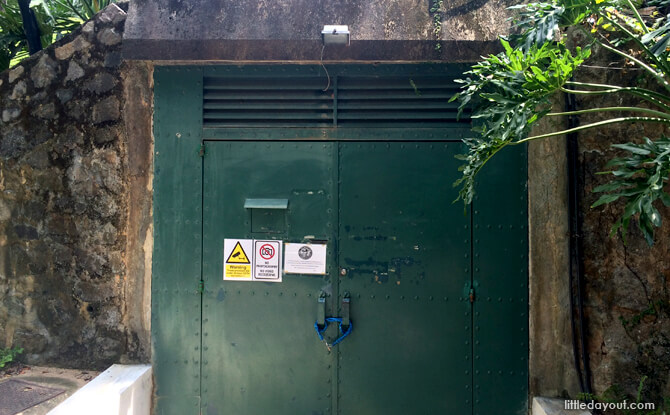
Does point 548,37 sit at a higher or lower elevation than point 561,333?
higher

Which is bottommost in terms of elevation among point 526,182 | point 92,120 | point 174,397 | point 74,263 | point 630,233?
point 174,397

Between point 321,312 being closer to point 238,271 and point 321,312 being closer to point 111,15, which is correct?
point 238,271

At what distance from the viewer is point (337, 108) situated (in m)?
3.89

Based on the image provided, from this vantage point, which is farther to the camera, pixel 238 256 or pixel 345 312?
pixel 238 256

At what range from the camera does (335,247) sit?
3.84 metres

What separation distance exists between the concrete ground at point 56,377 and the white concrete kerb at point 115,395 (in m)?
0.19

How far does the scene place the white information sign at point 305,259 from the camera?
3840 mm

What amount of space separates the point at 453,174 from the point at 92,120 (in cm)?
288

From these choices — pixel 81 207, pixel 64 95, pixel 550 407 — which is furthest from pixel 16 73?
pixel 550 407

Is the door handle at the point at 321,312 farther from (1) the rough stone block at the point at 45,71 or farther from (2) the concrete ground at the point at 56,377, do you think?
(1) the rough stone block at the point at 45,71

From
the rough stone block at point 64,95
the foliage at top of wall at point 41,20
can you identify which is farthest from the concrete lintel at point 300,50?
the foliage at top of wall at point 41,20

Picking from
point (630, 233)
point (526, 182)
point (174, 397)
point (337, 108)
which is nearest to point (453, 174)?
point (526, 182)

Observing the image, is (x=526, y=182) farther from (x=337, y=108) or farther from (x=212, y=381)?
(x=212, y=381)

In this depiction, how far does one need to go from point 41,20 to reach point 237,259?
147 inches
